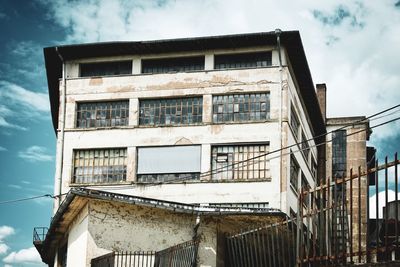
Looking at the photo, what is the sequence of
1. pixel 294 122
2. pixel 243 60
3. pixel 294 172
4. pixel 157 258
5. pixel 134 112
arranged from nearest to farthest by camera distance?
pixel 157 258 → pixel 243 60 → pixel 134 112 → pixel 294 172 → pixel 294 122

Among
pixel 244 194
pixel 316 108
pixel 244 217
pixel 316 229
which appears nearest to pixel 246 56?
pixel 244 194

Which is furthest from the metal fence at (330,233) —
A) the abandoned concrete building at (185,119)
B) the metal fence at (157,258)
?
the abandoned concrete building at (185,119)

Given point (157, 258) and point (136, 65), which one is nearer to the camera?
point (157, 258)

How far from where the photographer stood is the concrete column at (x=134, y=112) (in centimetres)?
3484

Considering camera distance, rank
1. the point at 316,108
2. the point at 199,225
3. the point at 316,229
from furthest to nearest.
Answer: the point at 316,108, the point at 199,225, the point at 316,229

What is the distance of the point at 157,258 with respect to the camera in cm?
1565

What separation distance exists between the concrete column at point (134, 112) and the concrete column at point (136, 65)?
1.61m

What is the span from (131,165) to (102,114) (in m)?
3.51

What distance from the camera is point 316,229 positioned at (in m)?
13.9

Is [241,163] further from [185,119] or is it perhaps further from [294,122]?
[294,122]

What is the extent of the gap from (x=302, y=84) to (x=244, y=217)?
72.2 feet

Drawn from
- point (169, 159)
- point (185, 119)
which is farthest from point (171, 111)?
point (169, 159)

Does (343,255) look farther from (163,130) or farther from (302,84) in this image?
(302,84)

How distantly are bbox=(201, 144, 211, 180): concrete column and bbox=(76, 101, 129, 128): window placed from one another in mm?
4665
